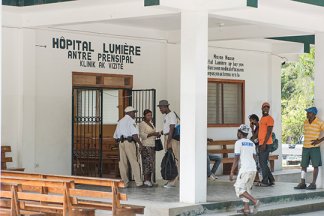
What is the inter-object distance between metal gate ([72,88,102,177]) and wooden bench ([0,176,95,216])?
6624mm

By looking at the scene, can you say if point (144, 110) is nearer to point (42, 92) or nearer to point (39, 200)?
point (42, 92)

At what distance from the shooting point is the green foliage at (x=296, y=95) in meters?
44.9

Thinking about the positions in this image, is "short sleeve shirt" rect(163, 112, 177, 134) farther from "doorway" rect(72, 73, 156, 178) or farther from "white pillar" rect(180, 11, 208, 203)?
"doorway" rect(72, 73, 156, 178)

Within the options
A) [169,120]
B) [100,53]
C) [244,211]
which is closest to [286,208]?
[244,211]

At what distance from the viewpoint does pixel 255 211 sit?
43.5 feet

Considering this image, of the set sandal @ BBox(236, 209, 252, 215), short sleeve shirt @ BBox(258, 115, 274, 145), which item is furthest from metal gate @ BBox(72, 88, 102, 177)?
sandal @ BBox(236, 209, 252, 215)

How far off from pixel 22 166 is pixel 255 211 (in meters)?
5.58

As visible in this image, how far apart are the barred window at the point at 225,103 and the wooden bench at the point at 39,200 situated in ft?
35.3

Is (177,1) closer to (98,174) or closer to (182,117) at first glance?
(182,117)

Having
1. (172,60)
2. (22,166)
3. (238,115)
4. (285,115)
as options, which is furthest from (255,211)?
(285,115)

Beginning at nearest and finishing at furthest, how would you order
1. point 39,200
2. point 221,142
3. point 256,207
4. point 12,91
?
point 39,200, point 256,207, point 12,91, point 221,142

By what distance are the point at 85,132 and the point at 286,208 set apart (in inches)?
224

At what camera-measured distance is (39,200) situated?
10.6 meters

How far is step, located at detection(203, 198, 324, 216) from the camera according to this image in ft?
44.2
